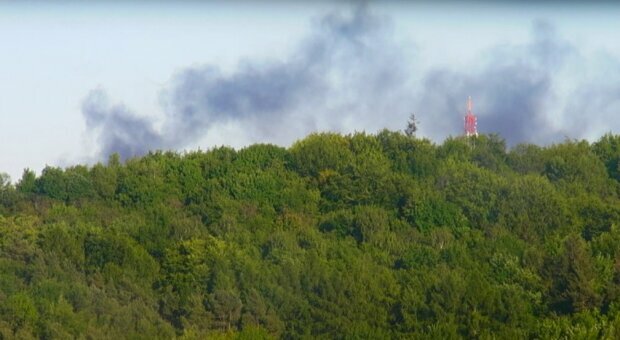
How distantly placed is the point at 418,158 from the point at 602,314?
17487 mm

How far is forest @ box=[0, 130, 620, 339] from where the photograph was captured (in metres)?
35.8

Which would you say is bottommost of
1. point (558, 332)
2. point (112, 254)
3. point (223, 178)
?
point (558, 332)

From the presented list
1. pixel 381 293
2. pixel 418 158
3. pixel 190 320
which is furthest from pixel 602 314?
pixel 418 158

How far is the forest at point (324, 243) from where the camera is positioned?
117 feet

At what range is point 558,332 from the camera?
33.5 metres

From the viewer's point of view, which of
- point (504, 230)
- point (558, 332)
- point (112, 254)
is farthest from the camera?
point (504, 230)

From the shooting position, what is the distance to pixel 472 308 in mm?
35562

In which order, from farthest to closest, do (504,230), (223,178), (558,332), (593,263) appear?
(223,178) < (504,230) < (593,263) < (558,332)

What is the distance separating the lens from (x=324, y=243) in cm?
4366

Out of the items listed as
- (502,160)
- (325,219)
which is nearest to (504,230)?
(325,219)

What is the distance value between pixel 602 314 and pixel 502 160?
722 inches

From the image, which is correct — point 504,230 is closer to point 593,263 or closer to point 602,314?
point 593,263

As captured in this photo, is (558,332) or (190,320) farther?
(190,320)

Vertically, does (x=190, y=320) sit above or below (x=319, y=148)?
below
